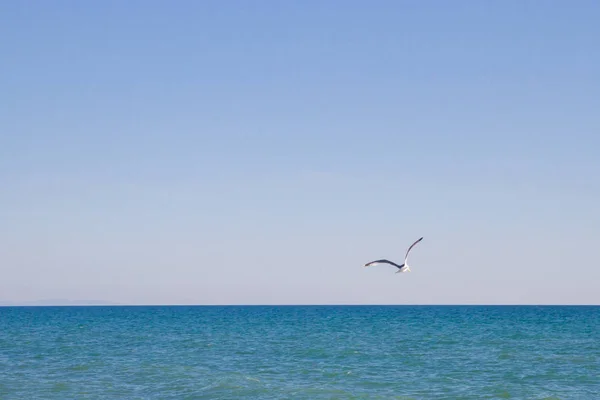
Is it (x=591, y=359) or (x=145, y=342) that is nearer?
(x=591, y=359)

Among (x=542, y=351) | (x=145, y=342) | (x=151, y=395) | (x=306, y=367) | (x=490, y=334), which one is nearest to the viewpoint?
(x=151, y=395)

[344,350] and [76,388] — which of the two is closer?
[76,388]

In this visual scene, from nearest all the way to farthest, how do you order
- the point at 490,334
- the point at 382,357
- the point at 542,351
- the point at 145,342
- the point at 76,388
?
the point at 76,388, the point at 382,357, the point at 542,351, the point at 145,342, the point at 490,334

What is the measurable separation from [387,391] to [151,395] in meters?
9.73

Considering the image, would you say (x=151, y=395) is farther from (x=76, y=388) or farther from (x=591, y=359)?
(x=591, y=359)

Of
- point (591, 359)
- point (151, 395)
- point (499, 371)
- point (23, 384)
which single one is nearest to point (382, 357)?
point (499, 371)

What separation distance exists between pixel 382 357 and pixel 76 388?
18489mm

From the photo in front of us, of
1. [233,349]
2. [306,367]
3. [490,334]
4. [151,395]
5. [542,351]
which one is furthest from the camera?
[490,334]

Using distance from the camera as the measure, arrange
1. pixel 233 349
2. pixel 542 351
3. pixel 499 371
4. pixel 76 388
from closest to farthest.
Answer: pixel 76 388 < pixel 499 371 < pixel 542 351 < pixel 233 349

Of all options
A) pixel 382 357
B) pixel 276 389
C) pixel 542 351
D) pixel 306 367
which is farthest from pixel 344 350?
pixel 276 389

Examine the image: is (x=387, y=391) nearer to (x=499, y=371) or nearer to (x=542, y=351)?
(x=499, y=371)

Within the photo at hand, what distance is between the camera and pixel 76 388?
31188 millimetres

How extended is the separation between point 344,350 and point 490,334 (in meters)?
21.6

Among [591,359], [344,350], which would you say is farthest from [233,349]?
[591,359]
